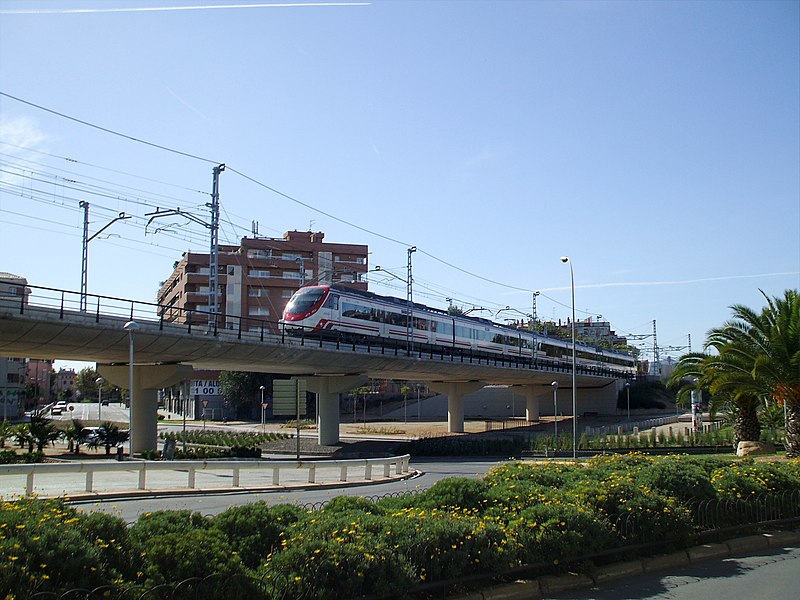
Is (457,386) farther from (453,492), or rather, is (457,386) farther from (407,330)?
(453,492)

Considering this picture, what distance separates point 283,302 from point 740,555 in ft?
292

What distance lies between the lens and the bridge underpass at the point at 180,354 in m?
28.0

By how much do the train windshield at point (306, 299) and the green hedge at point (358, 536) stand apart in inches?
1297

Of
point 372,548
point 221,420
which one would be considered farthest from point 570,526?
point 221,420

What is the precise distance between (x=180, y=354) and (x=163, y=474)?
29.2 feet

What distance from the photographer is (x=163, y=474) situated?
26.1 meters

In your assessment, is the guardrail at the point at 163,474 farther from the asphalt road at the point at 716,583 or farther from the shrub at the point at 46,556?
the asphalt road at the point at 716,583

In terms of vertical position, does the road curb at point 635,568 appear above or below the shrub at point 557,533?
below

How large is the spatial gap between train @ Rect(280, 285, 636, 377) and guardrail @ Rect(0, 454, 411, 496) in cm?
1295

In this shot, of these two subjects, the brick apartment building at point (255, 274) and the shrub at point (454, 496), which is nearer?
the shrub at point (454, 496)

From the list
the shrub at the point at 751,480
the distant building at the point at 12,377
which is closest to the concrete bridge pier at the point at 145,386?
the shrub at the point at 751,480

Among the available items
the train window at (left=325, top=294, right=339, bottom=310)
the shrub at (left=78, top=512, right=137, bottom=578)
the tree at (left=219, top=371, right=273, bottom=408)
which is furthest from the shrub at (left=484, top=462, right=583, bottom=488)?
the tree at (left=219, top=371, right=273, bottom=408)

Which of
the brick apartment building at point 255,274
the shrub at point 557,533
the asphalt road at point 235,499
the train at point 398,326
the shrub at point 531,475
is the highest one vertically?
the brick apartment building at point 255,274

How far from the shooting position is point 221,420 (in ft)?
319
